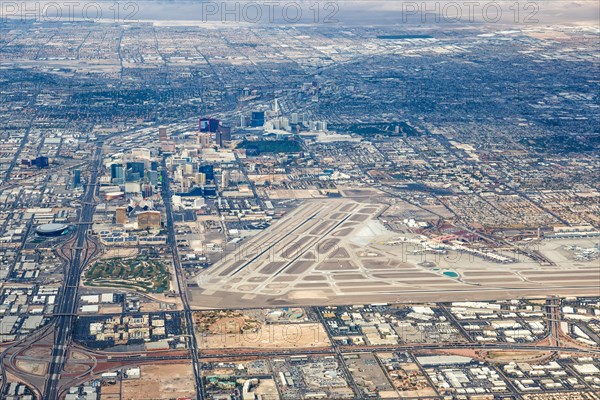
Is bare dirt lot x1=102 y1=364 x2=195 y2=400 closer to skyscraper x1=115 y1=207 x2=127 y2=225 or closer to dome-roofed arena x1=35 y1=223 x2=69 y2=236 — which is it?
dome-roofed arena x1=35 y1=223 x2=69 y2=236

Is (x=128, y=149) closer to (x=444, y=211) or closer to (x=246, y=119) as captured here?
(x=246, y=119)

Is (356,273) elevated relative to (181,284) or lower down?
lower down

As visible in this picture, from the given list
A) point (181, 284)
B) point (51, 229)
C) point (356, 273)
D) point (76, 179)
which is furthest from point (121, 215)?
point (356, 273)

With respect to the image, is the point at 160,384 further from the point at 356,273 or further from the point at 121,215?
the point at 121,215

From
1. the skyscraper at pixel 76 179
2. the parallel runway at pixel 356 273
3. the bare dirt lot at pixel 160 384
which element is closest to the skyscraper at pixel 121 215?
the parallel runway at pixel 356 273

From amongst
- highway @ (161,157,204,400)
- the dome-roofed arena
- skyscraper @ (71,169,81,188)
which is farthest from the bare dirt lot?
skyscraper @ (71,169,81,188)
